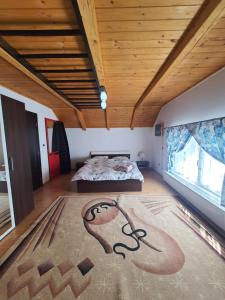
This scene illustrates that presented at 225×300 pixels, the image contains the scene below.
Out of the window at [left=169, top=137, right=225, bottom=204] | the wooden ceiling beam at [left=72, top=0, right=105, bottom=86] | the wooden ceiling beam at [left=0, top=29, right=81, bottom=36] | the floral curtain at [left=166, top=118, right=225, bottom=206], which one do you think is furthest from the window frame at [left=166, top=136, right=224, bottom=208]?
the wooden ceiling beam at [left=0, top=29, right=81, bottom=36]

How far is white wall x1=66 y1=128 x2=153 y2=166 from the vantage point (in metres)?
5.97

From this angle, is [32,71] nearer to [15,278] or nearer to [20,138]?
[20,138]

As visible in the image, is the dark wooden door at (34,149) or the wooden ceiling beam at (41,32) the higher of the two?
the wooden ceiling beam at (41,32)

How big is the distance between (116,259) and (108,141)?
464cm

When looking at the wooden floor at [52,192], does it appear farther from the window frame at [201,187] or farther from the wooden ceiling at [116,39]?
the wooden ceiling at [116,39]

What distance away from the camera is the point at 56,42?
1.64 m

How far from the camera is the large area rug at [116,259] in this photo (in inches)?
52.3

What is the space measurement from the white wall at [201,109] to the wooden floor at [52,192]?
38cm

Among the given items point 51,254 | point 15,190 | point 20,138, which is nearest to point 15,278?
point 51,254

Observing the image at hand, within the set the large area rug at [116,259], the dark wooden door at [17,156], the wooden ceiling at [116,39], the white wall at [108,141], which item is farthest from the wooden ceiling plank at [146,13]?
the white wall at [108,141]

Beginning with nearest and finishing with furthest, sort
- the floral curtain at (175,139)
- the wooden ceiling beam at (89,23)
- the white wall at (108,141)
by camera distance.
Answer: the wooden ceiling beam at (89,23)
the floral curtain at (175,139)
the white wall at (108,141)

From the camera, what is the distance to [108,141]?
603 centimetres

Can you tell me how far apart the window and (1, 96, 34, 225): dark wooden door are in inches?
122

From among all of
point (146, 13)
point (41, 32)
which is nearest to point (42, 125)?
point (41, 32)
